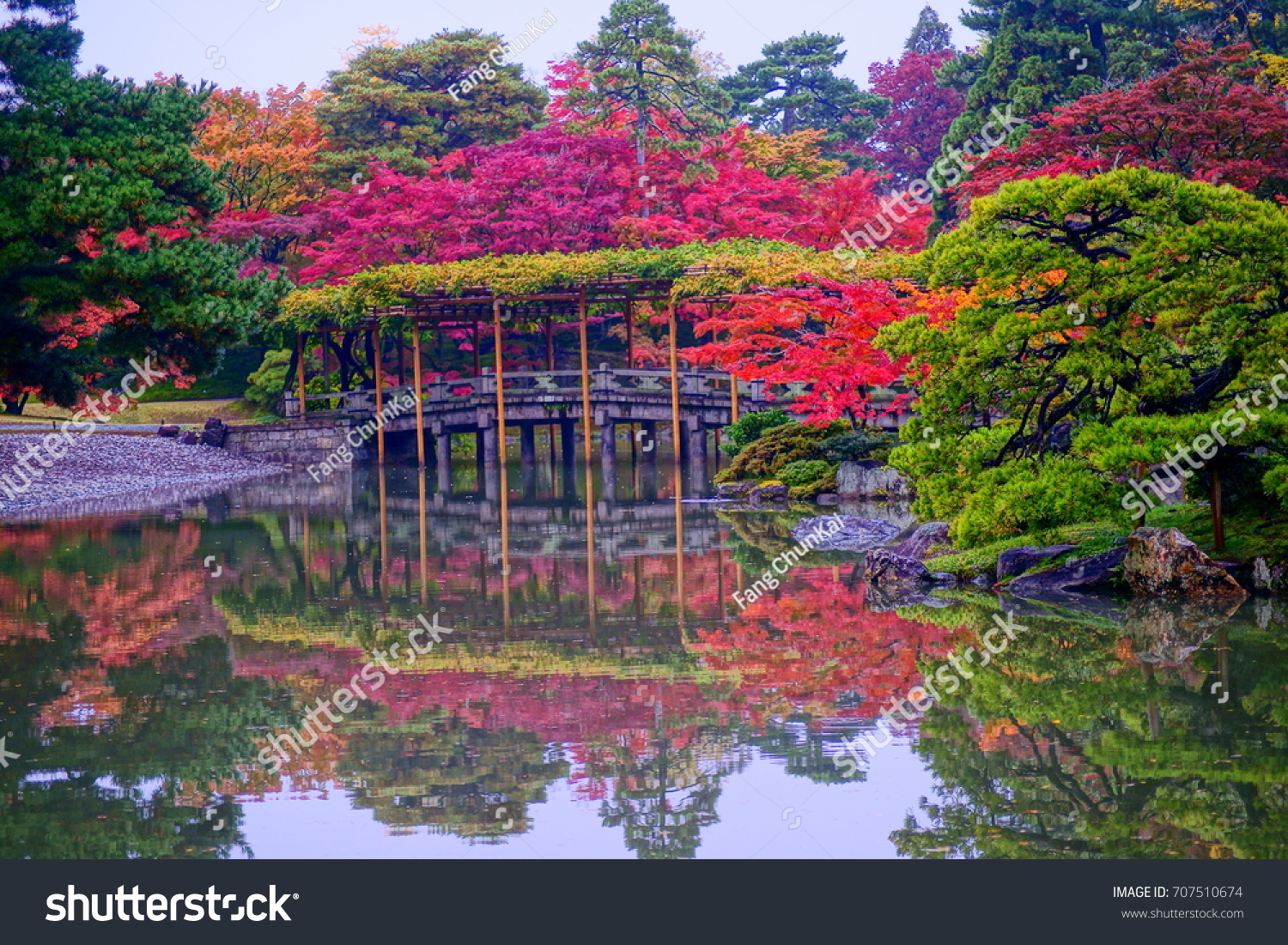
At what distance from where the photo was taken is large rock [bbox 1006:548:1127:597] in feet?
38.4

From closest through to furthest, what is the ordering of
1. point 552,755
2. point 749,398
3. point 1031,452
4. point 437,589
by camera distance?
1. point 552,755
2. point 1031,452
3. point 437,589
4. point 749,398

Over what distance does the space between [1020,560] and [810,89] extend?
1555 inches

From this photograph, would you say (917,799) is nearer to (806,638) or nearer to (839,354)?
(806,638)

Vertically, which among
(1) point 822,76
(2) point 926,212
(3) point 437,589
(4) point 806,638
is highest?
(1) point 822,76

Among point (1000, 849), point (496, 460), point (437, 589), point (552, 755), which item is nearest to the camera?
point (1000, 849)

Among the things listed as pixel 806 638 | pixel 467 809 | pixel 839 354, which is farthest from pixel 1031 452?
pixel 839 354

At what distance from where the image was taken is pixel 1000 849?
219 inches

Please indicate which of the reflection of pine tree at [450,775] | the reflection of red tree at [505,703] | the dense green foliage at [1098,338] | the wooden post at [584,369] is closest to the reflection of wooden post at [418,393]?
the wooden post at [584,369]

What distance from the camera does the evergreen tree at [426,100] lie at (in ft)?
126

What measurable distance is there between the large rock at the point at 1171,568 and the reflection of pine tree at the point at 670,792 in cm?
534

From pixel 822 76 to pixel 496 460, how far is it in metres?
23.6

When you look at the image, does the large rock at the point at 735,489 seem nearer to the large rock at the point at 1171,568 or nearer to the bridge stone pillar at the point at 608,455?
the bridge stone pillar at the point at 608,455

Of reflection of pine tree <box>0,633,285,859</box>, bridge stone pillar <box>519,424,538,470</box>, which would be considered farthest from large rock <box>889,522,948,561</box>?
bridge stone pillar <box>519,424,538,470</box>

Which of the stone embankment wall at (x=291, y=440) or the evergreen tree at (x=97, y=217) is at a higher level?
the stone embankment wall at (x=291, y=440)
